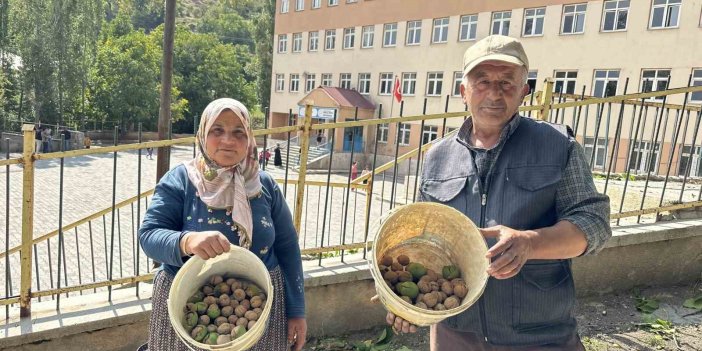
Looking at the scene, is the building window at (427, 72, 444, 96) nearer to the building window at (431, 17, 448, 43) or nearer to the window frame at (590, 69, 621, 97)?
the building window at (431, 17, 448, 43)

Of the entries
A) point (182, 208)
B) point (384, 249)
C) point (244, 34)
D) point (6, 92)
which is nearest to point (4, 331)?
point (182, 208)

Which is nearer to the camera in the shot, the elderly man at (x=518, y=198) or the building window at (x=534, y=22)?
the elderly man at (x=518, y=198)

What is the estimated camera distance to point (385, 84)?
95.9 feet

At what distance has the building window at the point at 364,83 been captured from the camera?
30208 mm

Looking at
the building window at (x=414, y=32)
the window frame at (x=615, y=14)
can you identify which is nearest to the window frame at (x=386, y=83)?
the building window at (x=414, y=32)

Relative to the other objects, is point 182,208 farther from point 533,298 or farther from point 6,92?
point 6,92

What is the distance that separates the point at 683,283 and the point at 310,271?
11.3 feet

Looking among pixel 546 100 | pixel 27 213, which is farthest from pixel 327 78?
pixel 27 213

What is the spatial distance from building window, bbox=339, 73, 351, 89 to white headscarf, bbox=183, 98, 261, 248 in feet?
97.6

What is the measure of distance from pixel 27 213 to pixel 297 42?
111 feet

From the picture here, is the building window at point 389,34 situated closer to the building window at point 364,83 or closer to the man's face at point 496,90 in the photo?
the building window at point 364,83

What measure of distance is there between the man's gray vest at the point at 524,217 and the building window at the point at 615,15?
71.9 feet

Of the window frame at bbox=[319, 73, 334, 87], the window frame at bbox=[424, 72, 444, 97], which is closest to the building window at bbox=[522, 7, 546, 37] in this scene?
the window frame at bbox=[424, 72, 444, 97]

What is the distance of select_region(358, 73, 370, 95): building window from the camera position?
99.1 ft
